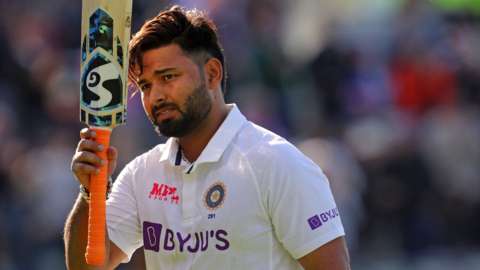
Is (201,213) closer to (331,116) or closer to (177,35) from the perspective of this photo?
(177,35)

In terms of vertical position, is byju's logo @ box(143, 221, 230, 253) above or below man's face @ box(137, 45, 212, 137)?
below

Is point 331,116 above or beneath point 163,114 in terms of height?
beneath

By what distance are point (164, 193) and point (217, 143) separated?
311mm

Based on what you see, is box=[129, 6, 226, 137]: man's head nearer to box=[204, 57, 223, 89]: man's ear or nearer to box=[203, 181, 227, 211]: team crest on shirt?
box=[204, 57, 223, 89]: man's ear

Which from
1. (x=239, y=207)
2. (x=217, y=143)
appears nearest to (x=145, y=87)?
(x=217, y=143)

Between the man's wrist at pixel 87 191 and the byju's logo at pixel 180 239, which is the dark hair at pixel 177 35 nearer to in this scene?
the man's wrist at pixel 87 191

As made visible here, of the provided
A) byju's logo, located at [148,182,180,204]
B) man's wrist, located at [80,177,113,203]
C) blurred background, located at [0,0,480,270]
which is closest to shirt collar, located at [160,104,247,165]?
byju's logo, located at [148,182,180,204]

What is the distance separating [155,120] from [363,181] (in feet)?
21.0

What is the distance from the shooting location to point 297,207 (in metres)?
5.02

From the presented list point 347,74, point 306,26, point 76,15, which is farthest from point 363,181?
point 76,15

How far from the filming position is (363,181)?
11.3 meters

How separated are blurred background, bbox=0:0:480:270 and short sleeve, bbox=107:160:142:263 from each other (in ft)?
15.9

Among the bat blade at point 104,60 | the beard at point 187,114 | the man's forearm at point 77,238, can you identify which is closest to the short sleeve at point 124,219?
the man's forearm at point 77,238

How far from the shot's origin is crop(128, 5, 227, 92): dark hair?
5.16 meters
